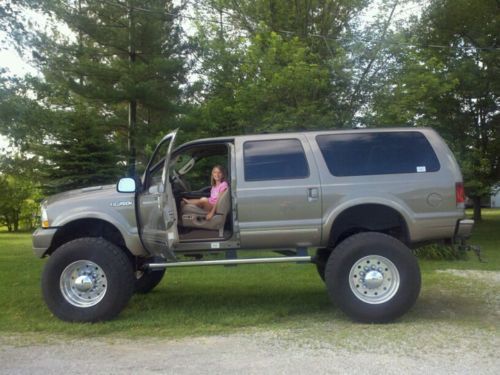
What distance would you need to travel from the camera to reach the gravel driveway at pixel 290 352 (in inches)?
184

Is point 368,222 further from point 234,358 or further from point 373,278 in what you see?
point 234,358

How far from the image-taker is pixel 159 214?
20.1 feet

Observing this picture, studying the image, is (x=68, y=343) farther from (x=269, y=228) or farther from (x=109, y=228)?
(x=269, y=228)

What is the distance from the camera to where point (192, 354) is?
5.11 m

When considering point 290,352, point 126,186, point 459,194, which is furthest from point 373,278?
point 126,186

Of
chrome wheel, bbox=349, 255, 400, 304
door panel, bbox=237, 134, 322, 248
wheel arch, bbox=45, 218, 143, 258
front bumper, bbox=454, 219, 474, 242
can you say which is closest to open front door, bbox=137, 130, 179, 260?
wheel arch, bbox=45, 218, 143, 258

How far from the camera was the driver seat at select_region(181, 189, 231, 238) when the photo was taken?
659 centimetres

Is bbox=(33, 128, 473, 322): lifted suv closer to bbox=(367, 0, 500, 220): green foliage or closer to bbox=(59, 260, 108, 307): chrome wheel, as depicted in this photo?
bbox=(59, 260, 108, 307): chrome wheel

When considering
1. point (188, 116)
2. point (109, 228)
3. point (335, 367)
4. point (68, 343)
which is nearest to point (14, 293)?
point (109, 228)

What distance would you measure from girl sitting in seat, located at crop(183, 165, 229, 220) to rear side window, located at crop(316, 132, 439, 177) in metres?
1.23

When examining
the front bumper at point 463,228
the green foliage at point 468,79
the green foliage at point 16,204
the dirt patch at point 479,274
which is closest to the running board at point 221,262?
the front bumper at point 463,228

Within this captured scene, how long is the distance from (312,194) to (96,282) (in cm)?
260

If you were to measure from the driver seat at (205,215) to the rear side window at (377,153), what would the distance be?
1.27 meters

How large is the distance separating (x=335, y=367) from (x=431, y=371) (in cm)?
76
